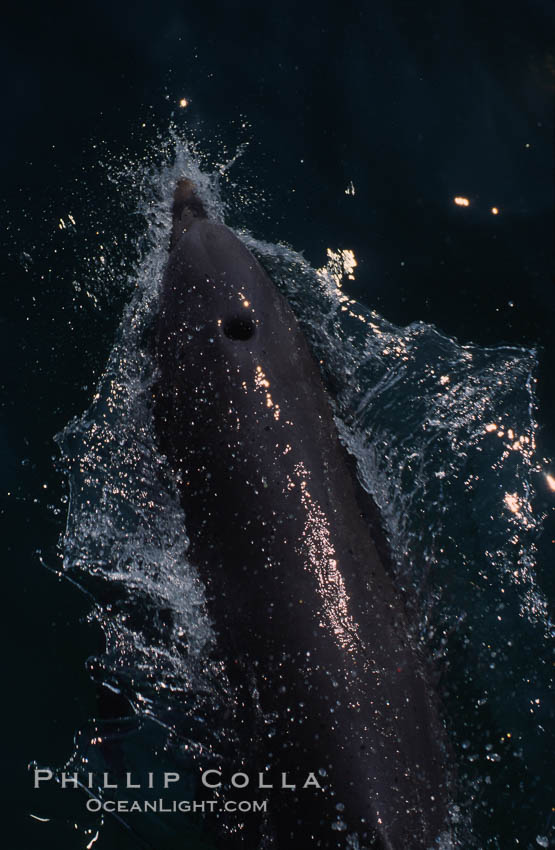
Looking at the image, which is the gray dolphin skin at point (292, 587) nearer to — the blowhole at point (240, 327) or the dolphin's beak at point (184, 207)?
the blowhole at point (240, 327)

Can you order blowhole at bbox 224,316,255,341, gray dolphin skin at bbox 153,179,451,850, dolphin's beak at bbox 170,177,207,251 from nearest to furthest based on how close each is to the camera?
1. gray dolphin skin at bbox 153,179,451,850
2. blowhole at bbox 224,316,255,341
3. dolphin's beak at bbox 170,177,207,251

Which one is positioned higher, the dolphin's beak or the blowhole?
the dolphin's beak

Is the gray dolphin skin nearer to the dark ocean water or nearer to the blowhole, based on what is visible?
the blowhole

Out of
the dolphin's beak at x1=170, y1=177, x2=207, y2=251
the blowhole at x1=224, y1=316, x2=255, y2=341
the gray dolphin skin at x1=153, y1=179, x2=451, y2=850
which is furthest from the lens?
the dolphin's beak at x1=170, y1=177, x2=207, y2=251

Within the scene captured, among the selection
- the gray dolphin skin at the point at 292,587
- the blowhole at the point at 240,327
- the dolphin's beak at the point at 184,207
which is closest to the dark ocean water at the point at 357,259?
the dolphin's beak at the point at 184,207

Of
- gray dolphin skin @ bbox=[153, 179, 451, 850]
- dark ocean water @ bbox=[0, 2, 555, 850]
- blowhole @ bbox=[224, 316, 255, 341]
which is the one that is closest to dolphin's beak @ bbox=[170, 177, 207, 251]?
dark ocean water @ bbox=[0, 2, 555, 850]

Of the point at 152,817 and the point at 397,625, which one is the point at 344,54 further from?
the point at 152,817
